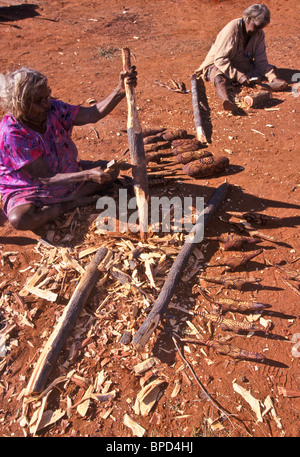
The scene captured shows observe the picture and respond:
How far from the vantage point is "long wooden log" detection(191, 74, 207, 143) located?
5926mm

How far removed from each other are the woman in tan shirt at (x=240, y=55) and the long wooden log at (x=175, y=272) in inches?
111

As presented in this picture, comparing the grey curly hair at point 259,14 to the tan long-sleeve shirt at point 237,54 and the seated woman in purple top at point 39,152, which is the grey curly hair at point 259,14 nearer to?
the tan long-sleeve shirt at point 237,54

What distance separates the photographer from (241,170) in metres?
5.29

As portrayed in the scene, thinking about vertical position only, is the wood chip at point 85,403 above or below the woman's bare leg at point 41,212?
below

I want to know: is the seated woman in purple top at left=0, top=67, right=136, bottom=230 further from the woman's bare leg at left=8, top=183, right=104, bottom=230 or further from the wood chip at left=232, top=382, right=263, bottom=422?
the wood chip at left=232, top=382, right=263, bottom=422

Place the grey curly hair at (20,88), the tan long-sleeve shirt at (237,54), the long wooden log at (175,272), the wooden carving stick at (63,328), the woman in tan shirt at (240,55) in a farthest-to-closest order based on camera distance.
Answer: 1. the tan long-sleeve shirt at (237,54)
2. the woman in tan shirt at (240,55)
3. the grey curly hair at (20,88)
4. the long wooden log at (175,272)
5. the wooden carving stick at (63,328)

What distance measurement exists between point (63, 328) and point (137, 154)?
199cm

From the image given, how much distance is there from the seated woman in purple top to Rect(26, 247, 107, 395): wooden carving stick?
1.00 meters

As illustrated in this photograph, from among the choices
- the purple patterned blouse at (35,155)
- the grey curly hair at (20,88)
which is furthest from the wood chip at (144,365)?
the grey curly hair at (20,88)

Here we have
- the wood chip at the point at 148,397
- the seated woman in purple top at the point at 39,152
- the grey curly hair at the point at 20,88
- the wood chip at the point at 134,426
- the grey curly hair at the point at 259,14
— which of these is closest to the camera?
the wood chip at the point at 134,426

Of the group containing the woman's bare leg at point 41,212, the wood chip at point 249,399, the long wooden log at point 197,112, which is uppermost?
Result: the long wooden log at point 197,112

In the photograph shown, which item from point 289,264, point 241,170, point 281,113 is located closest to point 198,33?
point 281,113

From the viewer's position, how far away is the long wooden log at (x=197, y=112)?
593 cm

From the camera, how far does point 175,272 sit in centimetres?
365
